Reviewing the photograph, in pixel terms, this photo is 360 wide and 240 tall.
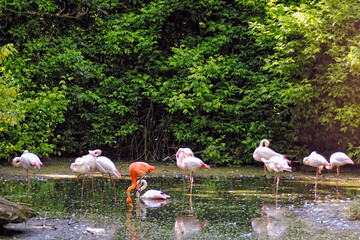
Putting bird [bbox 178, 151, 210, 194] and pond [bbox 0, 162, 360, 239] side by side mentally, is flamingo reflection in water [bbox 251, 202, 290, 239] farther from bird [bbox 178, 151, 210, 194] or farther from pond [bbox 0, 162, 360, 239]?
bird [bbox 178, 151, 210, 194]

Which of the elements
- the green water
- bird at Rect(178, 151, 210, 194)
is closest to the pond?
the green water

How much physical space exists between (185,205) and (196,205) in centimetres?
17

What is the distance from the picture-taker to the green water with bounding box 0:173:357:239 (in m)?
6.48

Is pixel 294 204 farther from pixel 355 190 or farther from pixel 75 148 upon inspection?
pixel 75 148

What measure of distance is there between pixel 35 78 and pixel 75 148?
2.27 metres

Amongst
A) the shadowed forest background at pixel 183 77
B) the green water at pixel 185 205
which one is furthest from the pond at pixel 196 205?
the shadowed forest background at pixel 183 77

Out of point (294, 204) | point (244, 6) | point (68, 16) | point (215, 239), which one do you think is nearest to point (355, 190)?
point (294, 204)

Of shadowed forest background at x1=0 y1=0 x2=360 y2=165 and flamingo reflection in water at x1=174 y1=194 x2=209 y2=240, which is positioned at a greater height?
shadowed forest background at x1=0 y1=0 x2=360 y2=165

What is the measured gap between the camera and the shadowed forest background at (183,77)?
13016 mm

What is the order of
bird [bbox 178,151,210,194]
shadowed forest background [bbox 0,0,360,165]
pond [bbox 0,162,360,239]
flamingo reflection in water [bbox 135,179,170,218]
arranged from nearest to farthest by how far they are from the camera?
pond [bbox 0,162,360,239] < flamingo reflection in water [bbox 135,179,170,218] < bird [bbox 178,151,210,194] < shadowed forest background [bbox 0,0,360,165]

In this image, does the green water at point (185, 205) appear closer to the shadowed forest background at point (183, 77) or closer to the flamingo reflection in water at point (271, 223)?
Result: the flamingo reflection in water at point (271, 223)

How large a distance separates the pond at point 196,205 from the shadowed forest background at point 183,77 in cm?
233

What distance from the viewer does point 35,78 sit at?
14.3 metres

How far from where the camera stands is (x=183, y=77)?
14602 millimetres
